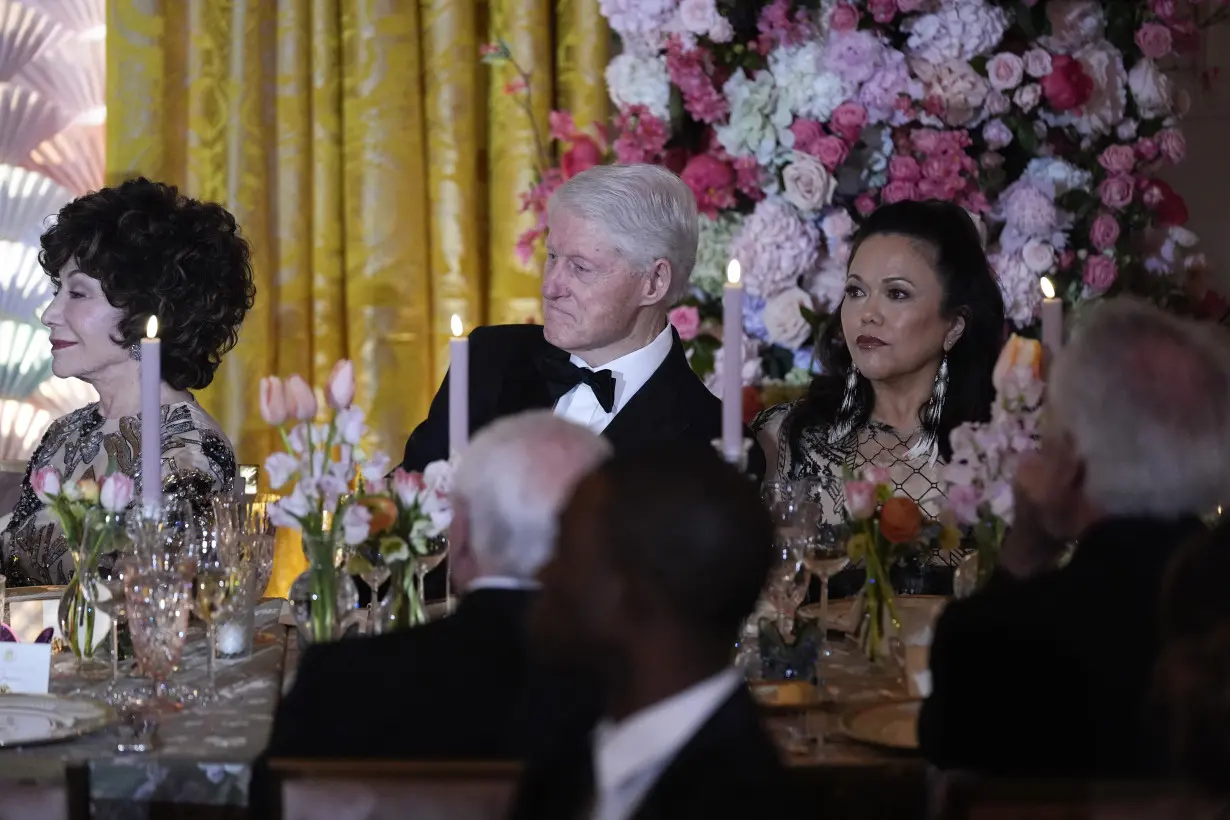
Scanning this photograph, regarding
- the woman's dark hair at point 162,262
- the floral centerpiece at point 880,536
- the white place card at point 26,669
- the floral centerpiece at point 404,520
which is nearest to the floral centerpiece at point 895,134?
the woman's dark hair at point 162,262

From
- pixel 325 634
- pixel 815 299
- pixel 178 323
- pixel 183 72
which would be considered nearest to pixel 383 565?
pixel 325 634

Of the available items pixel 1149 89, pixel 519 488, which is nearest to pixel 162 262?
pixel 519 488

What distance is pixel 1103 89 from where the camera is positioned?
4.08m

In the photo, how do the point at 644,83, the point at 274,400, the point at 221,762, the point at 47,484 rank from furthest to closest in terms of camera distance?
the point at 644,83
the point at 47,484
the point at 274,400
the point at 221,762

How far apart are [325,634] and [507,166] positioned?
263 centimetres

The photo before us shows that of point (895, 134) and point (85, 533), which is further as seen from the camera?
point (895, 134)

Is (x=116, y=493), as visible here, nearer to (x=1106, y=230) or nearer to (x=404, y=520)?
(x=404, y=520)

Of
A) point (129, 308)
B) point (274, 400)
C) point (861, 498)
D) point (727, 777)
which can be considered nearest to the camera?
point (727, 777)

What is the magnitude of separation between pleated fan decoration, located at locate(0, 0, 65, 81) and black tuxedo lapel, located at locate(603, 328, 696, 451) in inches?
98.8

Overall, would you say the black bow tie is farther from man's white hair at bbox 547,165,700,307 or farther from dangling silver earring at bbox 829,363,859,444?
dangling silver earring at bbox 829,363,859,444

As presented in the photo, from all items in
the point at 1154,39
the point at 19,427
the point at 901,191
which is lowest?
the point at 19,427

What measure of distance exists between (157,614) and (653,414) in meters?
A: 1.30

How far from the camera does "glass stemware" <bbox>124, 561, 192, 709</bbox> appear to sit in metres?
2.22

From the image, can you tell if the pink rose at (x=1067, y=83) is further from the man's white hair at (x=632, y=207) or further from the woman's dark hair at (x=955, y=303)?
the man's white hair at (x=632, y=207)
